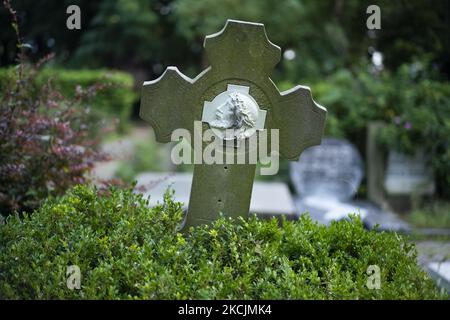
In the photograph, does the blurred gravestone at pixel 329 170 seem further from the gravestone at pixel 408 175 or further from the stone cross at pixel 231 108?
the stone cross at pixel 231 108

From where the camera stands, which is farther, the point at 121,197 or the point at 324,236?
the point at 121,197

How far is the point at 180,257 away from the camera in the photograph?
3.00 m

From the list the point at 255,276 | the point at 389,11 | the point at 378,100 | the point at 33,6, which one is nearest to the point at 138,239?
the point at 255,276

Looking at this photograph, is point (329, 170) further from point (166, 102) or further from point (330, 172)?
point (166, 102)

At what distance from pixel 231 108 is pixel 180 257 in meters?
1.14

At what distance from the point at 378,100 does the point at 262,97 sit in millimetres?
5128

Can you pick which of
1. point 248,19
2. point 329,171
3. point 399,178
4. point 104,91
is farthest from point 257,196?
point 248,19

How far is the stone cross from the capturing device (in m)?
3.55

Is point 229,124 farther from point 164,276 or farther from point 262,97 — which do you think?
point 164,276

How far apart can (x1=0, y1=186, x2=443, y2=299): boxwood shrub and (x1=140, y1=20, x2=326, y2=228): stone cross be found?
374 millimetres

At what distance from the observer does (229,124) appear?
355cm

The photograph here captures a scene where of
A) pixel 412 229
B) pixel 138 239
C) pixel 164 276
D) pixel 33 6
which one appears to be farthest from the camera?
pixel 33 6

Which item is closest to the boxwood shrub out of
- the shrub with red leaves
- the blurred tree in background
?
the shrub with red leaves

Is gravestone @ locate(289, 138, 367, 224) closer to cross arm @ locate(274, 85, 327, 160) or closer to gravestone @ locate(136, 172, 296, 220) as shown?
gravestone @ locate(136, 172, 296, 220)
